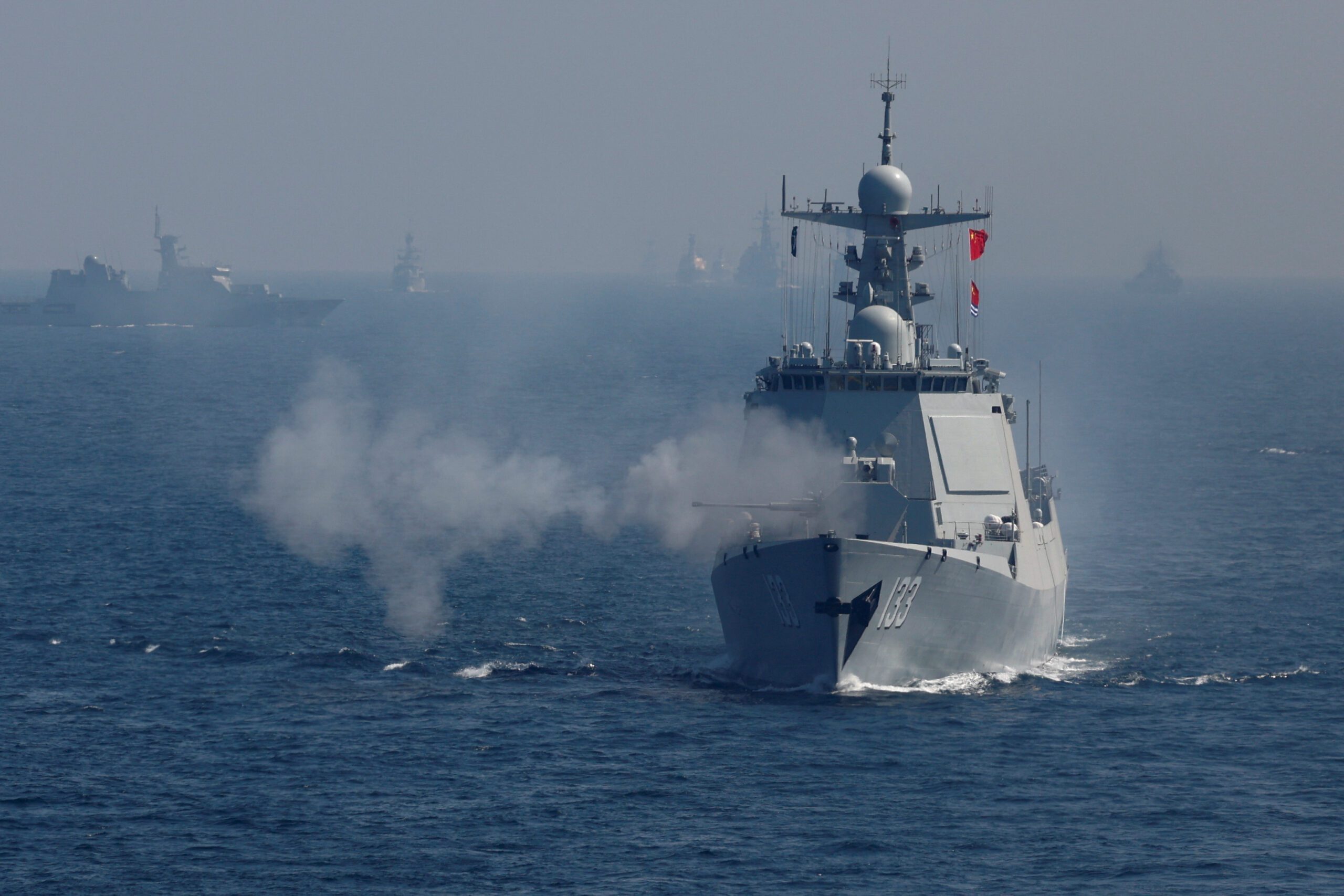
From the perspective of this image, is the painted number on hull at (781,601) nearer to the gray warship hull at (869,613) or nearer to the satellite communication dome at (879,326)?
the gray warship hull at (869,613)

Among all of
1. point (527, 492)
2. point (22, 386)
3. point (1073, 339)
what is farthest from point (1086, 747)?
point (1073, 339)

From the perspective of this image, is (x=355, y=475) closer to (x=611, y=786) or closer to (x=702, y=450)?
(x=702, y=450)

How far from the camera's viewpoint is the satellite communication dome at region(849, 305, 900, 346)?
47219 millimetres

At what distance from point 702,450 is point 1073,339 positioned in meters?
129

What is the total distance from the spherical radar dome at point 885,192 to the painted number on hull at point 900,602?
13.9 meters

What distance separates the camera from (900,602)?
131ft

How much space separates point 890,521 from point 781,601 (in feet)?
13.7

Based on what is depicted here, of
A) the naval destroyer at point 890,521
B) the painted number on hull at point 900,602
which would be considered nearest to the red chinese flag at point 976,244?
the naval destroyer at point 890,521

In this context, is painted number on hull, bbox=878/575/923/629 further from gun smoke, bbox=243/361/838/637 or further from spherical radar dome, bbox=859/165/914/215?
spherical radar dome, bbox=859/165/914/215

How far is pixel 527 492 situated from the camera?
257ft

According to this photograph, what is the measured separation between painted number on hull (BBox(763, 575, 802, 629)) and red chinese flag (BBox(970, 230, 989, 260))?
13598 mm

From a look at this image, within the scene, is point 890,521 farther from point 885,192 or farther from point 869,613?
point 885,192

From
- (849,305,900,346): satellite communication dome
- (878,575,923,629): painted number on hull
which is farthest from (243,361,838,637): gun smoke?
(878,575,923,629): painted number on hull

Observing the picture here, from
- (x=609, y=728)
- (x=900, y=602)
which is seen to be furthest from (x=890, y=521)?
(x=609, y=728)
